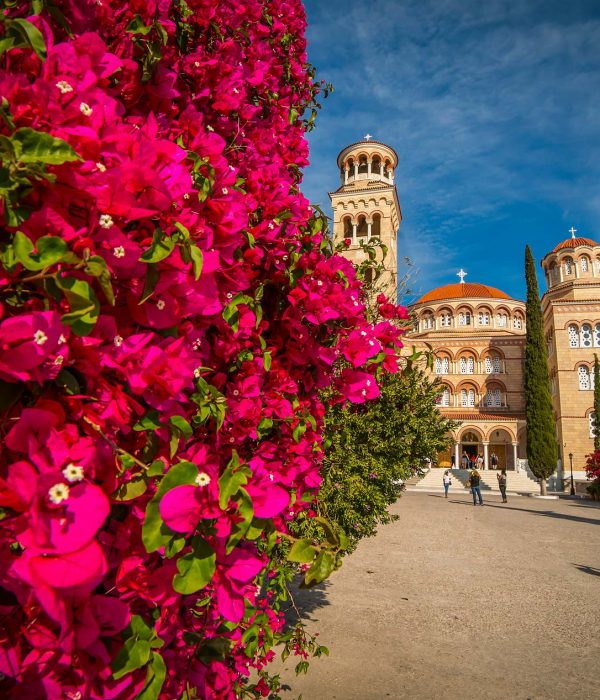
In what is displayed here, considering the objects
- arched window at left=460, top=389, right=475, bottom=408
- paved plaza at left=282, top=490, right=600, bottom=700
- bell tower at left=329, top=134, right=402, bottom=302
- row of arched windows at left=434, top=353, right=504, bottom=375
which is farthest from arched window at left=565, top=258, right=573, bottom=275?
paved plaza at left=282, top=490, right=600, bottom=700

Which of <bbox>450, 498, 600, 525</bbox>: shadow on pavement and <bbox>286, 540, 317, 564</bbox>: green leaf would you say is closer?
<bbox>286, 540, 317, 564</bbox>: green leaf

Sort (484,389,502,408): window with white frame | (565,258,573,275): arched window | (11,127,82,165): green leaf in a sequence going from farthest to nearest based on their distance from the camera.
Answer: (484,389,502,408): window with white frame, (565,258,573,275): arched window, (11,127,82,165): green leaf

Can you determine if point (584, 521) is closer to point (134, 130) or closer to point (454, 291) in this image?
point (134, 130)

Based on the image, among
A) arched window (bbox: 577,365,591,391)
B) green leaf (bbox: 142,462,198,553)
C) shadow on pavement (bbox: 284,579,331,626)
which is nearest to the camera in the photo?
green leaf (bbox: 142,462,198,553)

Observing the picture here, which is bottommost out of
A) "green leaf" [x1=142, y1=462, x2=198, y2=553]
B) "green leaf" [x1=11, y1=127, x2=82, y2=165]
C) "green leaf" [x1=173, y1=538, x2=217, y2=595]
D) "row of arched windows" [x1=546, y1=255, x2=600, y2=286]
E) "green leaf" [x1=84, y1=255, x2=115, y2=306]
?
"green leaf" [x1=173, y1=538, x2=217, y2=595]

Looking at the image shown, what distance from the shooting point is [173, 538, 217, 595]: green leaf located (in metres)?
0.89

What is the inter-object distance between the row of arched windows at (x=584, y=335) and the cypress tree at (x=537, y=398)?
7.87m

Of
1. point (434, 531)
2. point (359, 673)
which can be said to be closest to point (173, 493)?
point (359, 673)

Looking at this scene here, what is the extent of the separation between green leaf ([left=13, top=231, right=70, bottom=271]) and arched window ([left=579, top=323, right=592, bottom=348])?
42840 mm

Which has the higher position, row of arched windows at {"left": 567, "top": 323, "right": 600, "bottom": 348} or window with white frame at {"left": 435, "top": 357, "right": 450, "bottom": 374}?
row of arched windows at {"left": 567, "top": 323, "right": 600, "bottom": 348}

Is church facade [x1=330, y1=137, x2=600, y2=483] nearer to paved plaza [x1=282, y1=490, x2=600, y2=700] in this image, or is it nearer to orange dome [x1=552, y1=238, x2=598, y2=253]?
orange dome [x1=552, y1=238, x2=598, y2=253]

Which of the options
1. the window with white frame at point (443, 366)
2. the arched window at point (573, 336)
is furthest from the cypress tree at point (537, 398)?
the window with white frame at point (443, 366)

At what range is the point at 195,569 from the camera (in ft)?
2.98

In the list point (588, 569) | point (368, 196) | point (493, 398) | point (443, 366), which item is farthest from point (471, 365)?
point (588, 569)
